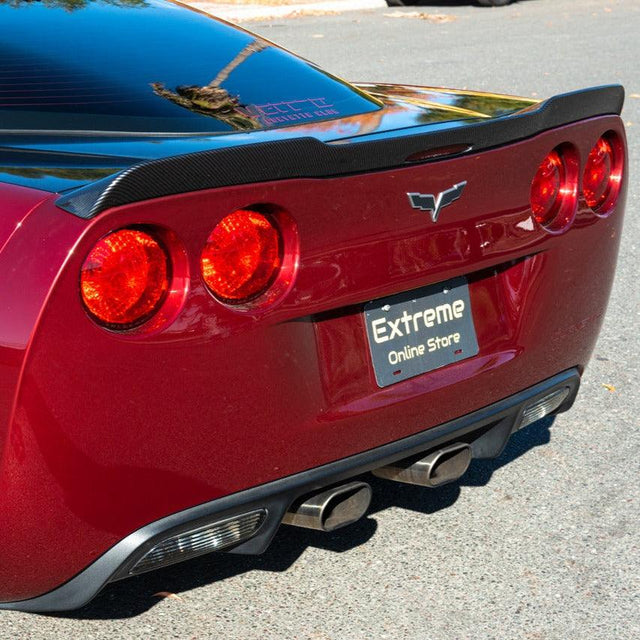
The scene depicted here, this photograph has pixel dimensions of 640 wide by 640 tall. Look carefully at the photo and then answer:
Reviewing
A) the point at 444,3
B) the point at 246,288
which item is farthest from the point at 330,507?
the point at 444,3

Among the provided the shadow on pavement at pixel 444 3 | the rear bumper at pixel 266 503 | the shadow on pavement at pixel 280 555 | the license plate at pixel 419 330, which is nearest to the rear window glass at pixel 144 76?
the license plate at pixel 419 330

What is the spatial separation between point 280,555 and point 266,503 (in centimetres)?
72

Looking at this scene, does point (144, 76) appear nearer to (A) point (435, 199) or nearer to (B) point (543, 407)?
(A) point (435, 199)

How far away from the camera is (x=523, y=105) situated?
3.58 meters

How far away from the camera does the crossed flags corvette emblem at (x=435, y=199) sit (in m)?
2.73

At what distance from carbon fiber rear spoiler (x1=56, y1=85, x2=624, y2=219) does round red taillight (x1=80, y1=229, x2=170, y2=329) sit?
0.09 m

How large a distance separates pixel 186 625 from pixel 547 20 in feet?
51.5

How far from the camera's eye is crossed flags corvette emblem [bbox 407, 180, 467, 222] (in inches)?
108

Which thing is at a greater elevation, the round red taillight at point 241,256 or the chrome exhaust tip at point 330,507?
the round red taillight at point 241,256

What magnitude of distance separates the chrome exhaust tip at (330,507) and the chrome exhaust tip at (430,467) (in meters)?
0.11

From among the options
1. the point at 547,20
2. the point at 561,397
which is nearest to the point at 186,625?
the point at 561,397

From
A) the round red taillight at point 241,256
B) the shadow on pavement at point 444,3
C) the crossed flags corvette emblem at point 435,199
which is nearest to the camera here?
the round red taillight at point 241,256

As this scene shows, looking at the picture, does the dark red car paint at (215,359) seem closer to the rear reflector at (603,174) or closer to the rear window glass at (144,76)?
the rear reflector at (603,174)

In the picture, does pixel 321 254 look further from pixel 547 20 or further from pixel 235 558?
pixel 547 20
